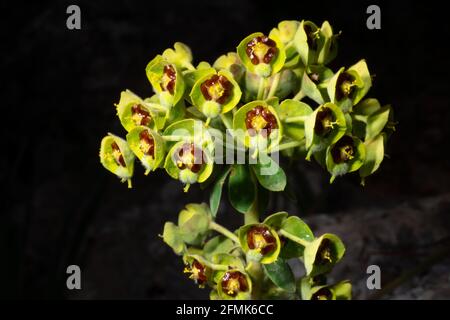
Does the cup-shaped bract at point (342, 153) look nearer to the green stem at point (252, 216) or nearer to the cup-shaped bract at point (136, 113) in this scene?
the green stem at point (252, 216)

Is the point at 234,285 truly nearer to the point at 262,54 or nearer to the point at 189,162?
the point at 189,162

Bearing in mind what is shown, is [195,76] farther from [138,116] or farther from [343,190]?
[343,190]

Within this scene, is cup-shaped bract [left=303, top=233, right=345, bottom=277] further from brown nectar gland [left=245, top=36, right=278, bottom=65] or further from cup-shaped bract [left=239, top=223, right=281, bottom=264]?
brown nectar gland [left=245, top=36, right=278, bottom=65]

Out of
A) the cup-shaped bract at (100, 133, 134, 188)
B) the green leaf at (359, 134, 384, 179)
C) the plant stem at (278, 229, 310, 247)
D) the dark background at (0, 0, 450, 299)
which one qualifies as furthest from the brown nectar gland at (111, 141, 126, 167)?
the dark background at (0, 0, 450, 299)

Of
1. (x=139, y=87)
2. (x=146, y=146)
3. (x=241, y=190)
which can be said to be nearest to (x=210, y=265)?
(x=241, y=190)

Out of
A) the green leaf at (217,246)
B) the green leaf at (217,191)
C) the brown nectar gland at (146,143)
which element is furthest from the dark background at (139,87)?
the brown nectar gland at (146,143)

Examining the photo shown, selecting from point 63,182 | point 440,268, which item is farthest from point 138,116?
point 63,182
